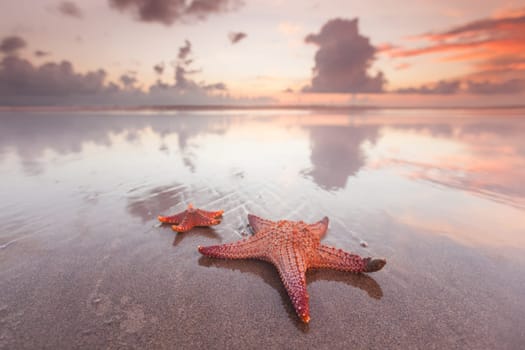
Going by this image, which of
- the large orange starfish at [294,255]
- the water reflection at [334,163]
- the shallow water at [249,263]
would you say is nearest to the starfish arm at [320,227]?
the shallow water at [249,263]

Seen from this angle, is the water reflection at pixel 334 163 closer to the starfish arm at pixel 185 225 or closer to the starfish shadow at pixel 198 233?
the starfish shadow at pixel 198 233

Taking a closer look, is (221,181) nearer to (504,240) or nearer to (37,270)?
(37,270)

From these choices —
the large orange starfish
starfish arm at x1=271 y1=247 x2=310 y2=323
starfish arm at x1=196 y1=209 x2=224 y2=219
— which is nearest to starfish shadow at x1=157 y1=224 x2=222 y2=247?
starfish arm at x1=196 y1=209 x2=224 y2=219

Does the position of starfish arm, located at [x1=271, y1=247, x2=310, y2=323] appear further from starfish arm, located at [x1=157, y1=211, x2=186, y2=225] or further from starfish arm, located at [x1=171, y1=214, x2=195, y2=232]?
starfish arm, located at [x1=157, y1=211, x2=186, y2=225]

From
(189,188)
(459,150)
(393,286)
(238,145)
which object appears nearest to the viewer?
(393,286)

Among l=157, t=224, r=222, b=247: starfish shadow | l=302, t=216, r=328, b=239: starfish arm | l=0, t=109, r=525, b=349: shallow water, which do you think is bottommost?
l=157, t=224, r=222, b=247: starfish shadow

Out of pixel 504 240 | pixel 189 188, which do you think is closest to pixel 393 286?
pixel 504 240
